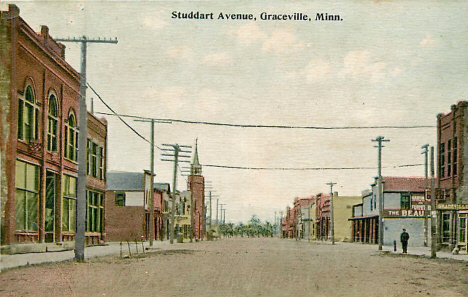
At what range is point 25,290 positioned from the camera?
1255 cm

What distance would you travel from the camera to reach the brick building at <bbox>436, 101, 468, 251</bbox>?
122 ft

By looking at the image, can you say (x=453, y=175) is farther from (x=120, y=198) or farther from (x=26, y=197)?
(x=120, y=198)

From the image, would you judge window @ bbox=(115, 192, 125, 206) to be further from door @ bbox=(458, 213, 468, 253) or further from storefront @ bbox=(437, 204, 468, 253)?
door @ bbox=(458, 213, 468, 253)

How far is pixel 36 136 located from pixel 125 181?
1633 inches

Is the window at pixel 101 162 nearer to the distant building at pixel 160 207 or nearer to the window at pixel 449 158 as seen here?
the window at pixel 449 158

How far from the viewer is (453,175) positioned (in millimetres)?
38344

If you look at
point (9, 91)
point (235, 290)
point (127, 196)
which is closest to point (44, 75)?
point (9, 91)

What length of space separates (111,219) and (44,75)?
135 ft

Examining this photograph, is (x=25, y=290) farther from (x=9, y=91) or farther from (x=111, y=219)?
(x=111, y=219)

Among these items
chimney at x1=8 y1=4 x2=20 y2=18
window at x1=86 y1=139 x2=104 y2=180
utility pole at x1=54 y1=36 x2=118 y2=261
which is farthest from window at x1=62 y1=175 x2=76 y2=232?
chimney at x1=8 y1=4 x2=20 y2=18

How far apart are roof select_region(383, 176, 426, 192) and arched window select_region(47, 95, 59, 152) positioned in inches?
1649

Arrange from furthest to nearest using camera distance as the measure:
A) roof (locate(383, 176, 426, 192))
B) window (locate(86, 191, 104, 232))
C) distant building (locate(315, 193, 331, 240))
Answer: distant building (locate(315, 193, 331, 240)) < roof (locate(383, 176, 426, 192)) < window (locate(86, 191, 104, 232))

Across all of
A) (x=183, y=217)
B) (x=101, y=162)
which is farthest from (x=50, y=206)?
(x=183, y=217)

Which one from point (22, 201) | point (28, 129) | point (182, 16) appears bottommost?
point (22, 201)
